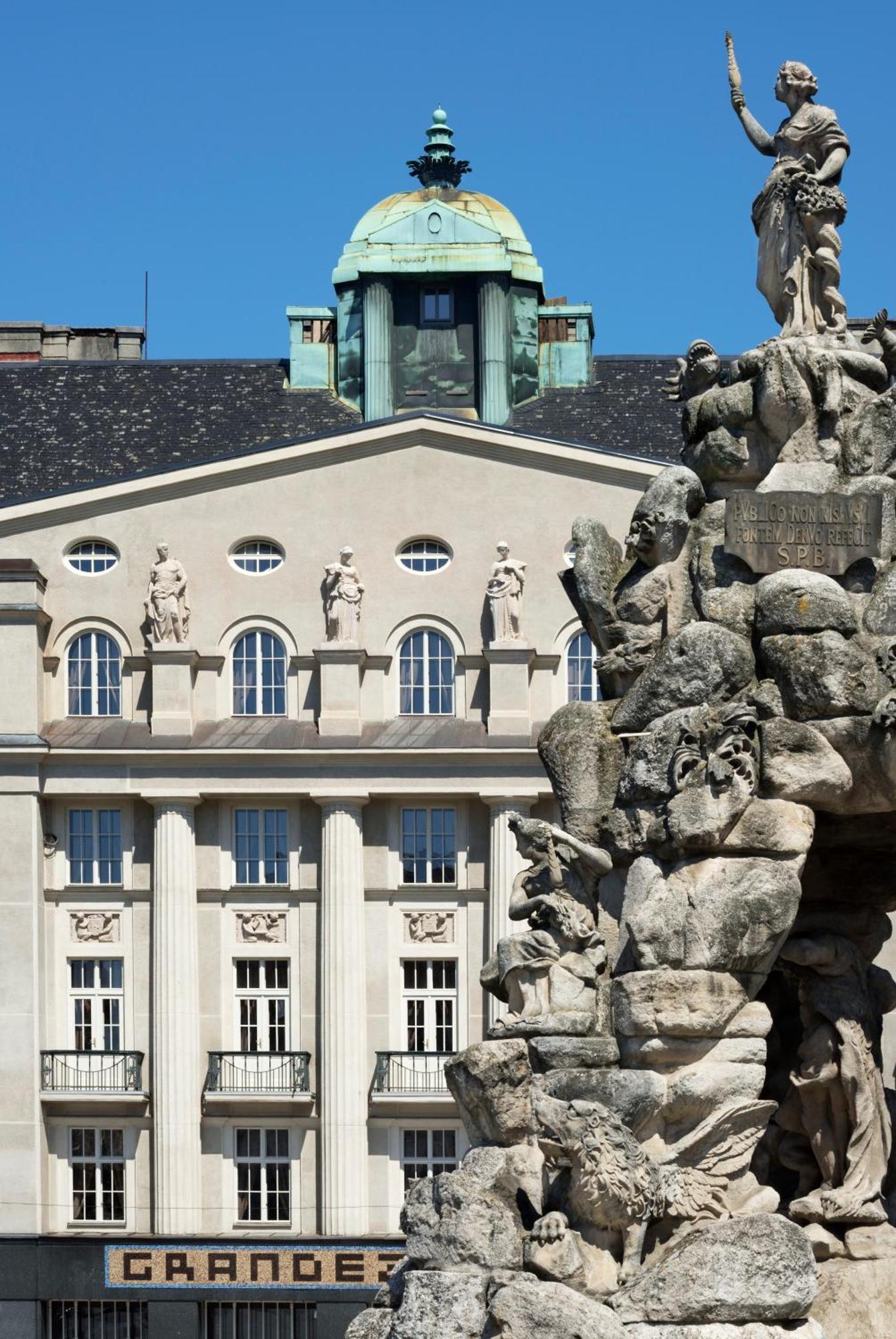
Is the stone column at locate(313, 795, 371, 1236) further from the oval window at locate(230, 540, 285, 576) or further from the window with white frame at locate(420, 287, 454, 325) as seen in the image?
the window with white frame at locate(420, 287, 454, 325)

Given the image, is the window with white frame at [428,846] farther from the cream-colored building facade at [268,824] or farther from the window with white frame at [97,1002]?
the window with white frame at [97,1002]

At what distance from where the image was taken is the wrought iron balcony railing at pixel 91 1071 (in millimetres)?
82125

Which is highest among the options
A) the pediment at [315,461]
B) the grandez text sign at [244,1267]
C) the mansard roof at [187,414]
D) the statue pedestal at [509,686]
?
the mansard roof at [187,414]

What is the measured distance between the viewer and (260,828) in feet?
277

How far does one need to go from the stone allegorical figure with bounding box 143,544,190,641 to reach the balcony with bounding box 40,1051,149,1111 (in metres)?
10.0

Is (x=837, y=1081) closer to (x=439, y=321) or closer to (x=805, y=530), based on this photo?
(x=805, y=530)

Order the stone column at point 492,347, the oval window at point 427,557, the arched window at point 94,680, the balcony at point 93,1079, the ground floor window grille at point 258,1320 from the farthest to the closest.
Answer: the stone column at point 492,347, the arched window at point 94,680, the oval window at point 427,557, the balcony at point 93,1079, the ground floor window grille at point 258,1320

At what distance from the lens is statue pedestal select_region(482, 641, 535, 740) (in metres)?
83.3

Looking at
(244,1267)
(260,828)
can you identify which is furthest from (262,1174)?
(260,828)

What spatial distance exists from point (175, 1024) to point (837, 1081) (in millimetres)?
58454

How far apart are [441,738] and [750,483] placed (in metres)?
59.3

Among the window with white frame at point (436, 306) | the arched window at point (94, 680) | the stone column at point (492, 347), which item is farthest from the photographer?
the window with white frame at point (436, 306)

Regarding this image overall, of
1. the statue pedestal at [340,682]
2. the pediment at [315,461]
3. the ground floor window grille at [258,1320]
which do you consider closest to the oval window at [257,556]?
the pediment at [315,461]

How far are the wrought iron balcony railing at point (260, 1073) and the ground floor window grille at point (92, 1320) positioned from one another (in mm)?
5363
